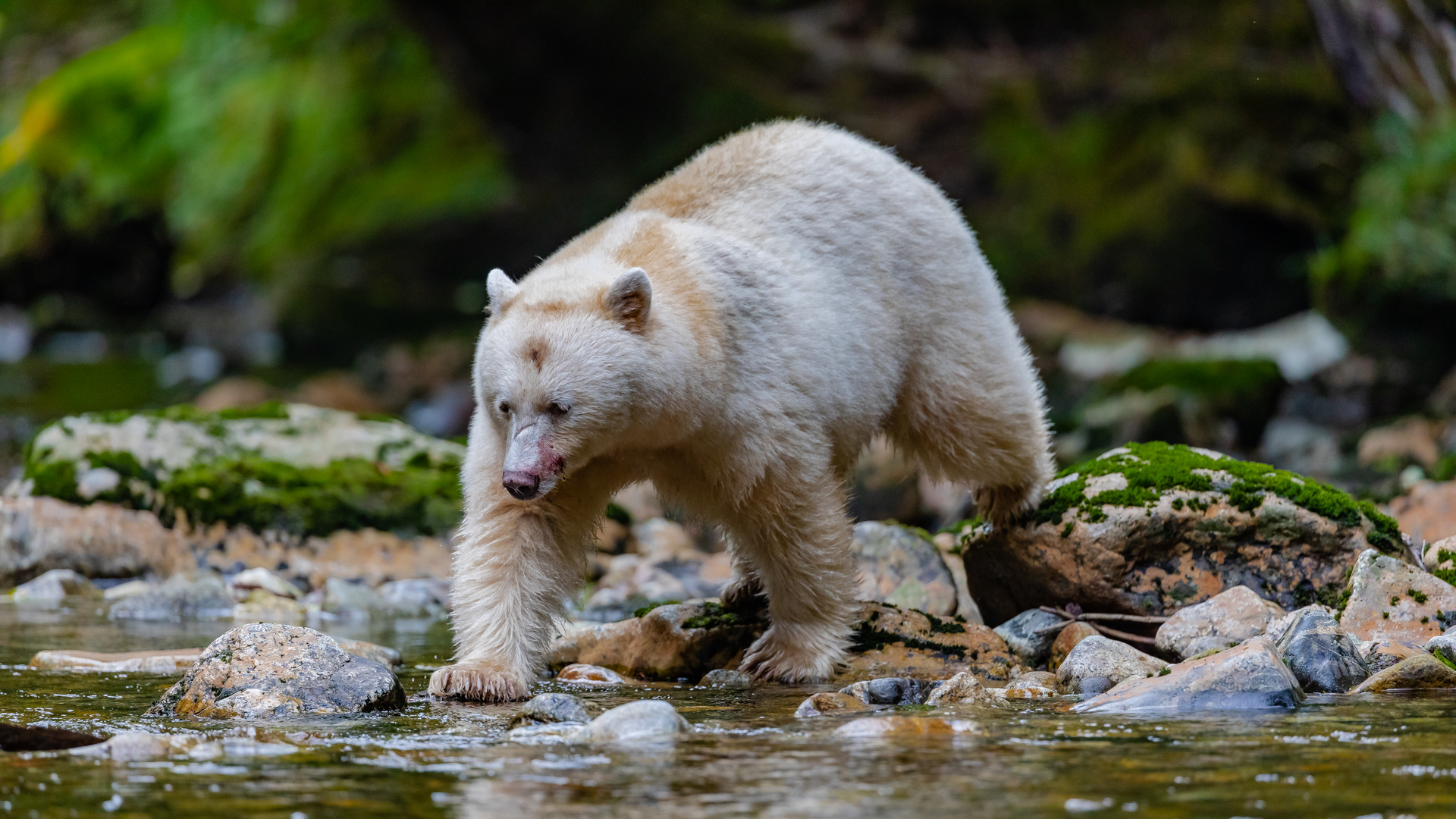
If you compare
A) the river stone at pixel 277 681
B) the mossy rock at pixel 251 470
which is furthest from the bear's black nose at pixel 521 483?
the mossy rock at pixel 251 470

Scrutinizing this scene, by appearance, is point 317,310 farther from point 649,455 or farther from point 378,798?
point 378,798

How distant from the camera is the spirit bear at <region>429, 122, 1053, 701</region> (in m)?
5.50

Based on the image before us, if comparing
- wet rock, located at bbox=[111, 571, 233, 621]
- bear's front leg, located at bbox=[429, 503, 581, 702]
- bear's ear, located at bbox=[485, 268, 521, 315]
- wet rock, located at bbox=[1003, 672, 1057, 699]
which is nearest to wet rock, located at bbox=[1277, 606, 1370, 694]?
wet rock, located at bbox=[1003, 672, 1057, 699]

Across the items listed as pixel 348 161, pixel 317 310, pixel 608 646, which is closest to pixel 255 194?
pixel 348 161

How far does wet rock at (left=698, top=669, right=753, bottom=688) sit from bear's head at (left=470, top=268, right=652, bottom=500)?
4.47 ft

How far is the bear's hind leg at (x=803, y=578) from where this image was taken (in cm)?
621

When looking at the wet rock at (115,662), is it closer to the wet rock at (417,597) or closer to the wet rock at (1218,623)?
the wet rock at (417,597)

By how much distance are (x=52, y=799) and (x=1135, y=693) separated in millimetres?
3513

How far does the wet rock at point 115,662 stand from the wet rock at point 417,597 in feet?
9.54

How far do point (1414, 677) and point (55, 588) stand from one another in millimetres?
8061

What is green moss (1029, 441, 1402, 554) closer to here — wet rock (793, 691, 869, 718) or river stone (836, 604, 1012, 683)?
river stone (836, 604, 1012, 683)

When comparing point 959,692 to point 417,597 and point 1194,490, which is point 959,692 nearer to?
point 1194,490

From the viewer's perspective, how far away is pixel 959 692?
533cm

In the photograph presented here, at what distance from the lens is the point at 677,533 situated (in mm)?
11047
